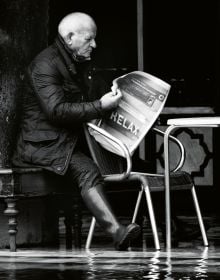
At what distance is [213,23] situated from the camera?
566 inches

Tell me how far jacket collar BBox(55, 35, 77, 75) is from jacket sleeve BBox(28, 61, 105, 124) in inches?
6.2

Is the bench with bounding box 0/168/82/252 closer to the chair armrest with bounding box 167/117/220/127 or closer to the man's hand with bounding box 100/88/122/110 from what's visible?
the man's hand with bounding box 100/88/122/110

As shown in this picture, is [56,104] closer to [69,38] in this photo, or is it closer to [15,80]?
[69,38]

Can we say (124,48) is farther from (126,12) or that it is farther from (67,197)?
(67,197)

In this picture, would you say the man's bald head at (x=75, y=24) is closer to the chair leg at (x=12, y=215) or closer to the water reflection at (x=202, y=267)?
the chair leg at (x=12, y=215)

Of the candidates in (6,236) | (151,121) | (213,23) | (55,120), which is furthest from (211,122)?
(213,23)

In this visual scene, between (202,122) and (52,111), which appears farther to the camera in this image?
(202,122)

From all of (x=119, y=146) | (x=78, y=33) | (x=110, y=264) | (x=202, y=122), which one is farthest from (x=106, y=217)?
(x=78, y=33)

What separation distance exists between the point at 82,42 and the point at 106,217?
121 cm

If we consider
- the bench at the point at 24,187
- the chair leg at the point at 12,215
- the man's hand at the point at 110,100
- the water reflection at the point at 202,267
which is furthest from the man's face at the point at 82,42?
the water reflection at the point at 202,267

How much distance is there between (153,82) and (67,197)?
1.02 m

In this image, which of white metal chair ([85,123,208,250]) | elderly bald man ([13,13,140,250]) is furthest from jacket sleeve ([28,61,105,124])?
white metal chair ([85,123,208,250])

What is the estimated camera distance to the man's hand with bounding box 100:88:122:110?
9.40 m

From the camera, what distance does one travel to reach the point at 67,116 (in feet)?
30.8
